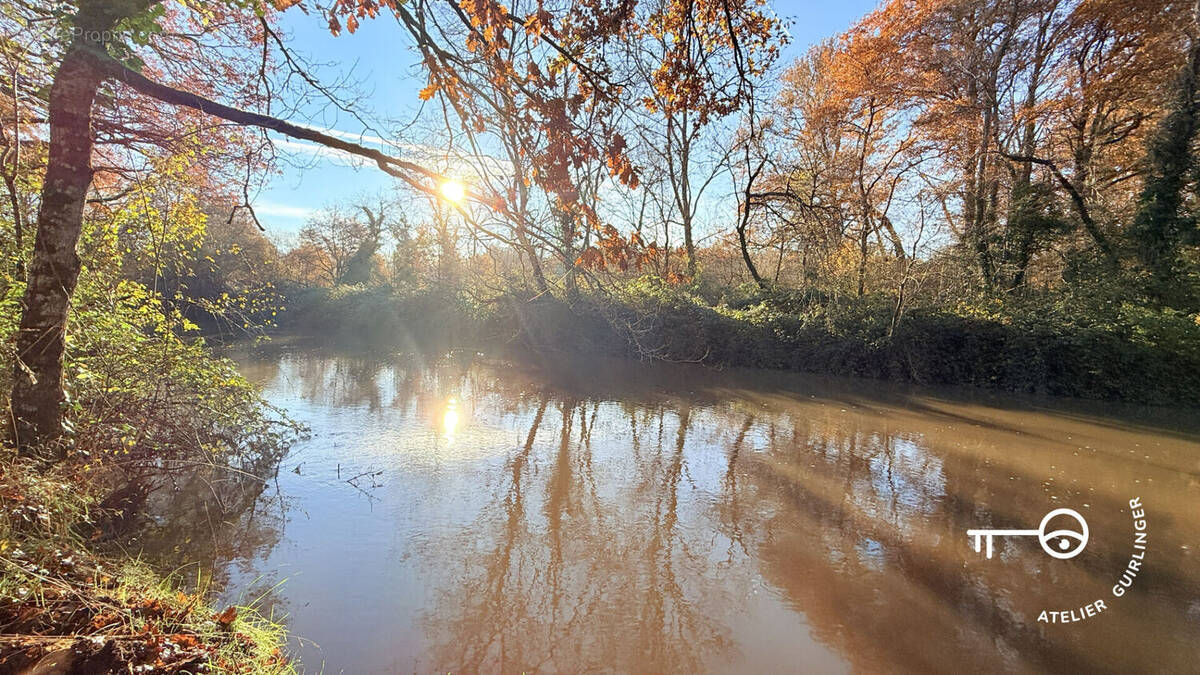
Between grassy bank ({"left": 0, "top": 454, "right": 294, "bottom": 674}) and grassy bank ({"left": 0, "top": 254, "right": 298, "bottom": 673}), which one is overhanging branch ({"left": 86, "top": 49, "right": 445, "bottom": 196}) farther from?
grassy bank ({"left": 0, "top": 454, "right": 294, "bottom": 674})

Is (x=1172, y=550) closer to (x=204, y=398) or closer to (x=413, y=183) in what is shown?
(x=413, y=183)

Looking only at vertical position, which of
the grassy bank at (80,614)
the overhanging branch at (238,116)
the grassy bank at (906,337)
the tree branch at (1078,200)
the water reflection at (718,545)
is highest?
the tree branch at (1078,200)

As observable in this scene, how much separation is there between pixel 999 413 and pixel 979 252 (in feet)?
17.4

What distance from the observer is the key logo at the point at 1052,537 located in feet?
14.8

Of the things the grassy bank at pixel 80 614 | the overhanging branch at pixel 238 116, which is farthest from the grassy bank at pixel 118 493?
the overhanging branch at pixel 238 116

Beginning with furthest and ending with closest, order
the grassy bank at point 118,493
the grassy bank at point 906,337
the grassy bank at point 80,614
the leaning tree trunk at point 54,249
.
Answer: the grassy bank at point 906,337
the leaning tree trunk at point 54,249
the grassy bank at point 118,493
the grassy bank at point 80,614

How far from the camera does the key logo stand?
14.8 ft

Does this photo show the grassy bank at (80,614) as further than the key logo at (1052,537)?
No

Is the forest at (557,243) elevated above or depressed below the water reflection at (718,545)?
above

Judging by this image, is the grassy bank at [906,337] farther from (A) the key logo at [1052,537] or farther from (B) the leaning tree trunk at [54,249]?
(B) the leaning tree trunk at [54,249]

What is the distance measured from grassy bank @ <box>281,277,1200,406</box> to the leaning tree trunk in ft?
17.2

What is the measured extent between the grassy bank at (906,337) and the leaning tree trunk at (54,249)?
525 centimetres

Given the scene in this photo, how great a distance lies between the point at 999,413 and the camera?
9.53 m

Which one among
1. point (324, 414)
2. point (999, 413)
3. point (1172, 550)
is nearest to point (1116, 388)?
point (999, 413)
